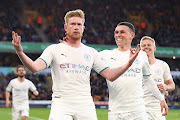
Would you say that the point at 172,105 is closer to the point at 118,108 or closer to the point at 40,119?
the point at 40,119

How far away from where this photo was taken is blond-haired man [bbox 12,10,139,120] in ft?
15.0

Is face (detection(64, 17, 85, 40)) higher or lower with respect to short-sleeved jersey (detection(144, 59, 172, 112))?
higher

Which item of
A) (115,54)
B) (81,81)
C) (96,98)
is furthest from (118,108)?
(96,98)

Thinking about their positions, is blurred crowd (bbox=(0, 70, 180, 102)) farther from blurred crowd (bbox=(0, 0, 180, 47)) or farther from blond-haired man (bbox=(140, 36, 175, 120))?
blond-haired man (bbox=(140, 36, 175, 120))

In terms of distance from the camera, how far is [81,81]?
4.68 metres

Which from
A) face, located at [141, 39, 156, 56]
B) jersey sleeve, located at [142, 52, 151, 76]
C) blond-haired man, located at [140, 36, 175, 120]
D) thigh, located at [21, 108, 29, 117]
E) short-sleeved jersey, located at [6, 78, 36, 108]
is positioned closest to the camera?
jersey sleeve, located at [142, 52, 151, 76]

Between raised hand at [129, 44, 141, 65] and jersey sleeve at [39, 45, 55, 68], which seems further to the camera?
raised hand at [129, 44, 141, 65]

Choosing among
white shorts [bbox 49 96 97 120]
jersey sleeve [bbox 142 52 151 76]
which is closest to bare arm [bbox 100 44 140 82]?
white shorts [bbox 49 96 97 120]

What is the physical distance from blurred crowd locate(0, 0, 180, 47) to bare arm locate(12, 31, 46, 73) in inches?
1071

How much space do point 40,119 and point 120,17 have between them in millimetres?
23355

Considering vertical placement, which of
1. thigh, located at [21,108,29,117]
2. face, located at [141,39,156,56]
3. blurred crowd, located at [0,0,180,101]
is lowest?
thigh, located at [21,108,29,117]

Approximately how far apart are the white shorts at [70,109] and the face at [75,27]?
2.83 feet

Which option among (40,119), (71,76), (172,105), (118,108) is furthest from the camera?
(172,105)

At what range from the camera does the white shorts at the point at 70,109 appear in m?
4.54
